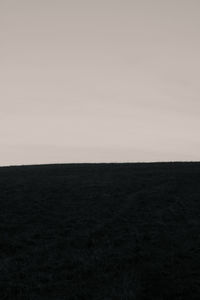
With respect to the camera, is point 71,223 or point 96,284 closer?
point 96,284

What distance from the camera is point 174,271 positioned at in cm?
1622

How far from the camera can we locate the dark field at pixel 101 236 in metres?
14.9

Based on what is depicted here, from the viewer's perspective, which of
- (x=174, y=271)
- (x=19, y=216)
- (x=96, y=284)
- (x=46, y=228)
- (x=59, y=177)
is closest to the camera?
(x=96, y=284)

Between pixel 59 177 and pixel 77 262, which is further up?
pixel 59 177

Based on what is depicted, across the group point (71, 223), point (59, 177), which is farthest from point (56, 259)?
point (59, 177)

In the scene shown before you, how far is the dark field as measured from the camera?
587 inches

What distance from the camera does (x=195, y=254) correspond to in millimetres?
18516

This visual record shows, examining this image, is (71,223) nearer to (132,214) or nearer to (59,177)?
(132,214)

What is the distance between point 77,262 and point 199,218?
31.2 ft

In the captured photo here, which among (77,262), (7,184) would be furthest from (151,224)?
(7,184)

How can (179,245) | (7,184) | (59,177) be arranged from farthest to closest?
(59,177), (7,184), (179,245)

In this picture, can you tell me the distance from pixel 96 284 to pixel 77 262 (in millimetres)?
2764

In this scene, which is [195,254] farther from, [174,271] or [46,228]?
[46,228]

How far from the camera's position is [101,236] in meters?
21.9
